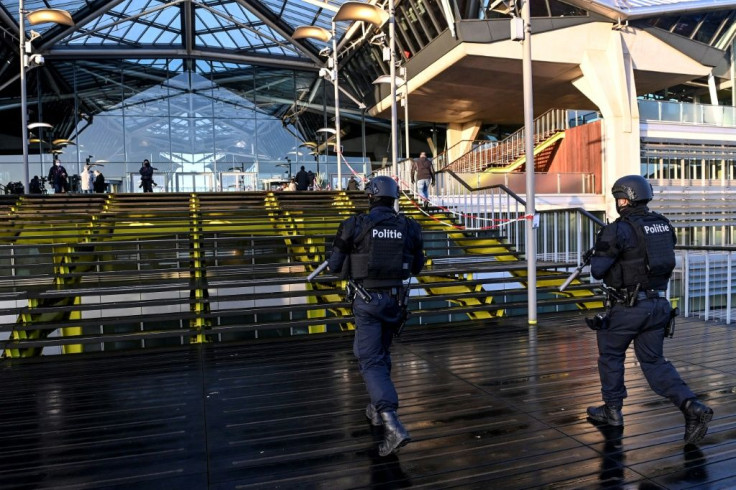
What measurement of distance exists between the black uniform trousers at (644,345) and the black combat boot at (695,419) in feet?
0.22

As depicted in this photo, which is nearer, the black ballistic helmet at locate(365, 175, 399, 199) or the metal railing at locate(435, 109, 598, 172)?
the black ballistic helmet at locate(365, 175, 399, 199)

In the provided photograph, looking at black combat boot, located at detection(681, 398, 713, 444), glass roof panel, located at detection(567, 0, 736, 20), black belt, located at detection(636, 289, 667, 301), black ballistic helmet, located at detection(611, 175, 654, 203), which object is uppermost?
glass roof panel, located at detection(567, 0, 736, 20)

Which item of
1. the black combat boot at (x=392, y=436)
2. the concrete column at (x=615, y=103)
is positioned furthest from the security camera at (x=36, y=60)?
the concrete column at (x=615, y=103)

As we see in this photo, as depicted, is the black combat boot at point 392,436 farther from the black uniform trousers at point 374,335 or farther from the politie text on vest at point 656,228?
the politie text on vest at point 656,228

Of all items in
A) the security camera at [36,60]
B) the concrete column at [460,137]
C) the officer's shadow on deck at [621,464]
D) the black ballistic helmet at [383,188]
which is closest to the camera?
the officer's shadow on deck at [621,464]

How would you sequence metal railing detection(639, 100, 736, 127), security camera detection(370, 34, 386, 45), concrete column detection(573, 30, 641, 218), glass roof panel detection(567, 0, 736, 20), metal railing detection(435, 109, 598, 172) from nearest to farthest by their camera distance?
security camera detection(370, 34, 386, 45) < glass roof panel detection(567, 0, 736, 20) < concrete column detection(573, 30, 641, 218) < metal railing detection(639, 100, 736, 127) < metal railing detection(435, 109, 598, 172)

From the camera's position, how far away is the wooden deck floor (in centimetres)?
350

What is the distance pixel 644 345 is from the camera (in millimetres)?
3973

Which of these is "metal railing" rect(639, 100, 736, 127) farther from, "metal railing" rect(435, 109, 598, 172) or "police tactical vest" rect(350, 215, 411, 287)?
"police tactical vest" rect(350, 215, 411, 287)

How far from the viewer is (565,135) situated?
80.3 feet

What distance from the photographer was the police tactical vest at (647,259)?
13.0 ft

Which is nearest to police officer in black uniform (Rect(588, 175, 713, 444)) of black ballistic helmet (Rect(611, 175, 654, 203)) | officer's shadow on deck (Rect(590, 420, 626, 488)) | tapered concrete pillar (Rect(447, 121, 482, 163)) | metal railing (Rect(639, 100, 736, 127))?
black ballistic helmet (Rect(611, 175, 654, 203))

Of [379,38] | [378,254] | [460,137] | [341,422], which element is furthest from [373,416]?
[460,137]

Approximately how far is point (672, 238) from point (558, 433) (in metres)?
1.65
